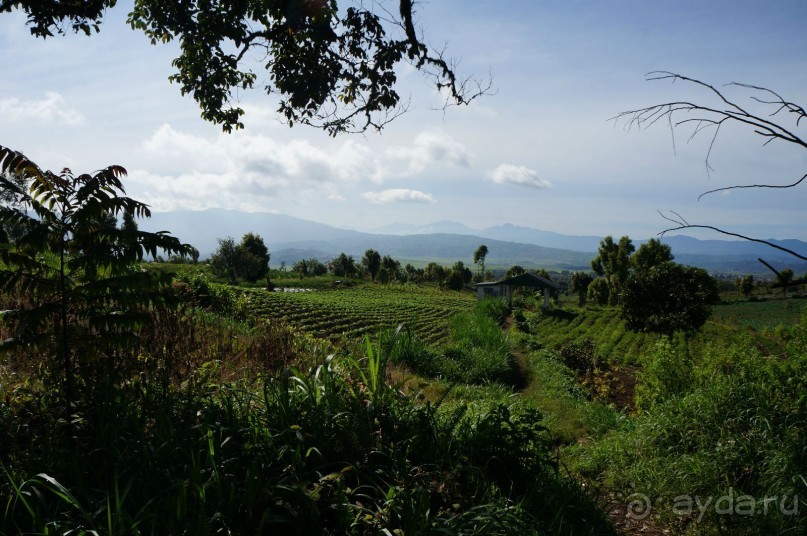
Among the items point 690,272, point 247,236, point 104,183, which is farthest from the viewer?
point 247,236

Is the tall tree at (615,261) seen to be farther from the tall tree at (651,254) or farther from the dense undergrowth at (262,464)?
the dense undergrowth at (262,464)

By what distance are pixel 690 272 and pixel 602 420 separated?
16692mm

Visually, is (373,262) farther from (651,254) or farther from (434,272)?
(651,254)

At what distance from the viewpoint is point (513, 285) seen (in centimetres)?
4484

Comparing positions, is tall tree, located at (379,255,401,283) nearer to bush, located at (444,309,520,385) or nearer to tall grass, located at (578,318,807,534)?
bush, located at (444,309,520,385)

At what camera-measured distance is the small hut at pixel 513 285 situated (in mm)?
41344

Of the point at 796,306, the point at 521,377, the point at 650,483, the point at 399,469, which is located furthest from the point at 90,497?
the point at 796,306

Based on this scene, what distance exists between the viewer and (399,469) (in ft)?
10.9

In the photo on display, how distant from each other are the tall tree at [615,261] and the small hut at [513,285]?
52.5 feet

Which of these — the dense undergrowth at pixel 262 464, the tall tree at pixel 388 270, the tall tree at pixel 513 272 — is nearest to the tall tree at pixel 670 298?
the dense undergrowth at pixel 262 464

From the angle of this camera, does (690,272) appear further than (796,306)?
No

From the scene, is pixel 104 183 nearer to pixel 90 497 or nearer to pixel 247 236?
pixel 90 497

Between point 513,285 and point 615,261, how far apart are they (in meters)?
22.6

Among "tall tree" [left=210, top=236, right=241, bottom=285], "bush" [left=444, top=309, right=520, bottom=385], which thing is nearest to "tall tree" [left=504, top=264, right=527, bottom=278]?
"tall tree" [left=210, top=236, right=241, bottom=285]
